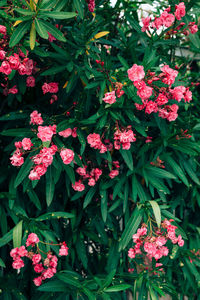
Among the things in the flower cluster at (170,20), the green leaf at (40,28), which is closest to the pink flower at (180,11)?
the flower cluster at (170,20)

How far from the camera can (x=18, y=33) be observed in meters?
1.44

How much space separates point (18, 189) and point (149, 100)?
101 cm

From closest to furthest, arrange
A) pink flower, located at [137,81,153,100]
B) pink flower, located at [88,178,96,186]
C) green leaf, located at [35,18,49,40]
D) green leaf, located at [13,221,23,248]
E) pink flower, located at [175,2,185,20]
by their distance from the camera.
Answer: green leaf, located at [35,18,49,40]
pink flower, located at [137,81,153,100]
green leaf, located at [13,221,23,248]
pink flower, located at [175,2,185,20]
pink flower, located at [88,178,96,186]

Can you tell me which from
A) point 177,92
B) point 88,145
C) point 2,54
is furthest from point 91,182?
point 2,54

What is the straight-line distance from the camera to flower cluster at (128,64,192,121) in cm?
153

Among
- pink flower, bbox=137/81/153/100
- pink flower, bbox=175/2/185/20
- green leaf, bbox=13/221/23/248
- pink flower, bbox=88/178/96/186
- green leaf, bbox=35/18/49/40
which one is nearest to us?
green leaf, bbox=35/18/49/40

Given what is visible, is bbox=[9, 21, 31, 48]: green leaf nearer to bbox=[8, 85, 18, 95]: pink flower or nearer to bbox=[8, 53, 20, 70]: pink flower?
bbox=[8, 53, 20, 70]: pink flower

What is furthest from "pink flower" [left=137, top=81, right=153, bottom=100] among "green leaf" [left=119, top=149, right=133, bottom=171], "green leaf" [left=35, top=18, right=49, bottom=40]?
"green leaf" [left=35, top=18, right=49, bottom=40]

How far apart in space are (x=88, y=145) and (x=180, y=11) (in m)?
0.96

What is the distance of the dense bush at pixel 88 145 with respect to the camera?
5.17 ft

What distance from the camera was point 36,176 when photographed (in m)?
1.48

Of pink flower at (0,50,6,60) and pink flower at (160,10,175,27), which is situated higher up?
pink flower at (160,10,175,27)

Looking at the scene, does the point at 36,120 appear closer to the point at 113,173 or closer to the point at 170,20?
the point at 113,173

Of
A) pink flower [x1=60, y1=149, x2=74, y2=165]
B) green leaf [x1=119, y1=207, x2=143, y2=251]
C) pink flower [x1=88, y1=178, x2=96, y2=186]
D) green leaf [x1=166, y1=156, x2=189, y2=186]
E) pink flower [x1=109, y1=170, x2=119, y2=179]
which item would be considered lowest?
green leaf [x1=119, y1=207, x2=143, y2=251]
